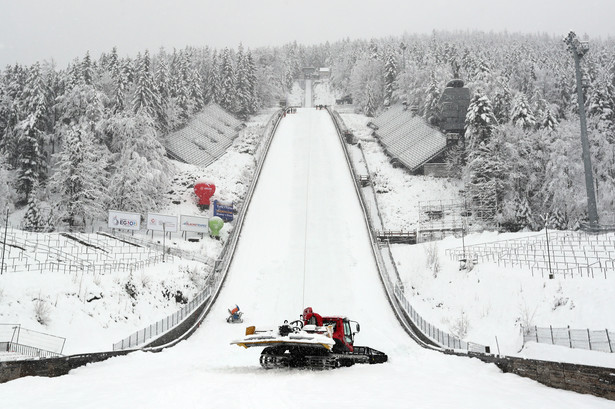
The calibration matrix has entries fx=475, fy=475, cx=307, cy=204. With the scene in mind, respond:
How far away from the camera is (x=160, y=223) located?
3947 centimetres

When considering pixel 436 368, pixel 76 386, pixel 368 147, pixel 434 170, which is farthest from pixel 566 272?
pixel 368 147

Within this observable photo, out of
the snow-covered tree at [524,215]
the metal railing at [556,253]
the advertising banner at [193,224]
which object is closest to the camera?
the metal railing at [556,253]

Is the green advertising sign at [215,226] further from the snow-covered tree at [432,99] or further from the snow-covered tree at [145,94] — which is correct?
the snow-covered tree at [432,99]

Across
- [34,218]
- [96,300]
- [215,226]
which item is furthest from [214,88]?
[96,300]

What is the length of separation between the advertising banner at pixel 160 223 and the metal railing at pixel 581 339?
29324 mm

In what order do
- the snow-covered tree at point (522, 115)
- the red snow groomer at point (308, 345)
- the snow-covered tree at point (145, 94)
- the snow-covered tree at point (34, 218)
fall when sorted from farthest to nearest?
the snow-covered tree at point (145, 94) → the snow-covered tree at point (522, 115) → the snow-covered tree at point (34, 218) → the red snow groomer at point (308, 345)

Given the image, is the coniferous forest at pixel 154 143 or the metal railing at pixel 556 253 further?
the coniferous forest at pixel 154 143

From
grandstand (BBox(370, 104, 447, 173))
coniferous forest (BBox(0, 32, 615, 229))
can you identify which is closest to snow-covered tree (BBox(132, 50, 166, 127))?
coniferous forest (BBox(0, 32, 615, 229))

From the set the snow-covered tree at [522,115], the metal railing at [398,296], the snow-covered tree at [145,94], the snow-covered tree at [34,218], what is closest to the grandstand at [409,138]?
the metal railing at [398,296]

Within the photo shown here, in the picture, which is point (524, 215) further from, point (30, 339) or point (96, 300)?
point (30, 339)

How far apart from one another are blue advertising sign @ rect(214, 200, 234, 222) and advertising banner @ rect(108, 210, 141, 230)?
910 cm

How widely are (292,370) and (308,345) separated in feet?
3.28

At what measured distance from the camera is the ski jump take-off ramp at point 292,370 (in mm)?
9883

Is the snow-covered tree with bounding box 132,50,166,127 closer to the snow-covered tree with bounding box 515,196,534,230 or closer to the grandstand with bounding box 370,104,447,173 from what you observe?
the grandstand with bounding box 370,104,447,173
